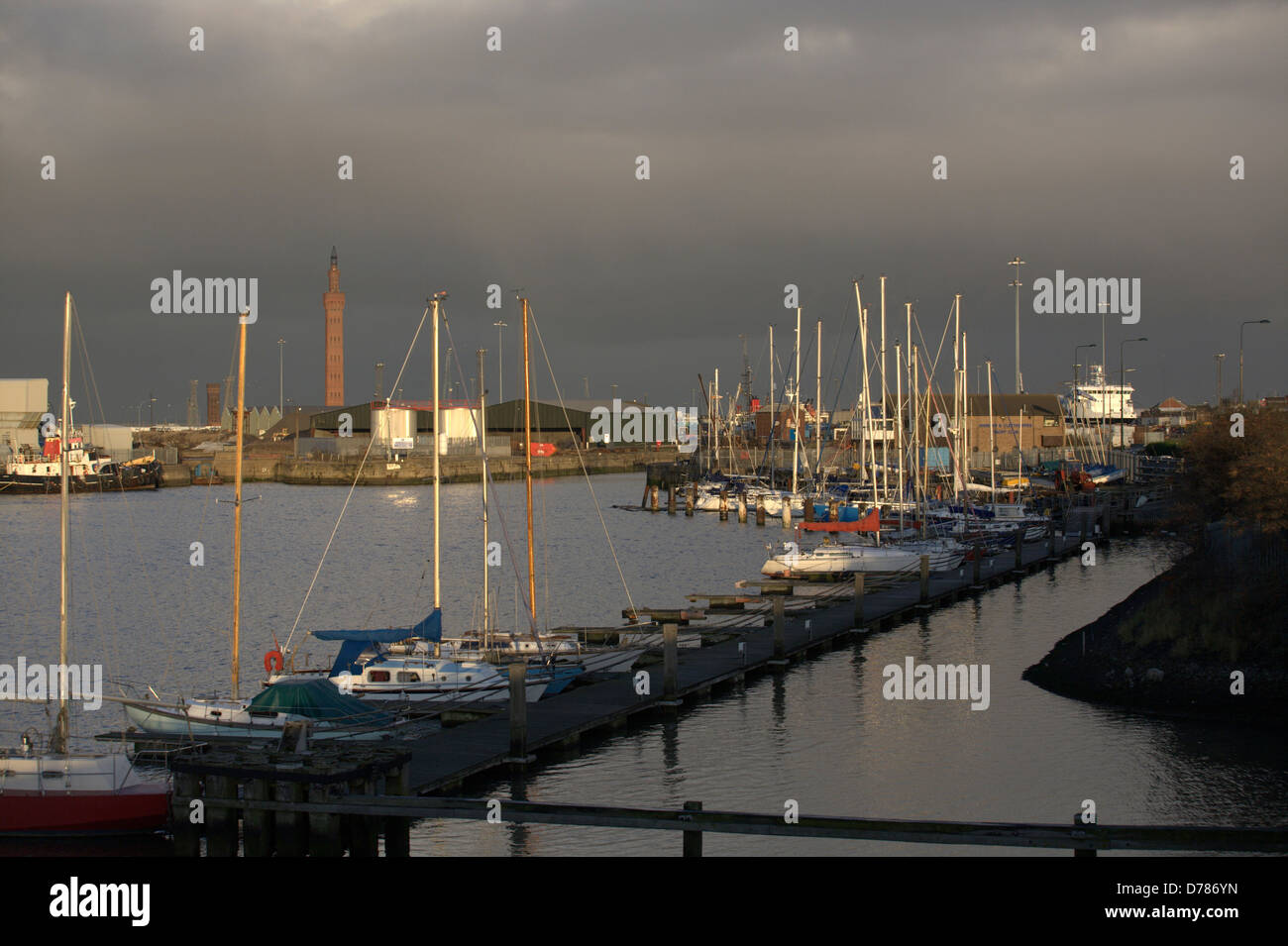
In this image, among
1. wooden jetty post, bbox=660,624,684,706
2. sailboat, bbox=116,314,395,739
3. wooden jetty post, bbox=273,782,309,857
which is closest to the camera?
wooden jetty post, bbox=273,782,309,857

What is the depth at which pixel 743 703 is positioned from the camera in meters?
32.1

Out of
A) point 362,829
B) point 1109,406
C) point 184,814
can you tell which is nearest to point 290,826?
point 362,829

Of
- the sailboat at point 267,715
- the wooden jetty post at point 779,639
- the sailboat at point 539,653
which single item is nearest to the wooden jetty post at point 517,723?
the sailboat at point 267,715

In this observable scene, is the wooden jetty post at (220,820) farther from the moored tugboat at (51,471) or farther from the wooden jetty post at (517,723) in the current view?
the moored tugboat at (51,471)

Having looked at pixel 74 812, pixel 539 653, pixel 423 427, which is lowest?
pixel 74 812

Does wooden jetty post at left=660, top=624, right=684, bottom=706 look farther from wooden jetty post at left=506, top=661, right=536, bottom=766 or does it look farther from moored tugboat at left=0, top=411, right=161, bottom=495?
moored tugboat at left=0, top=411, right=161, bottom=495

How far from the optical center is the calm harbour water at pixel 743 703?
77.9 feet

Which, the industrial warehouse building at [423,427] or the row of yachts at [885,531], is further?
the industrial warehouse building at [423,427]

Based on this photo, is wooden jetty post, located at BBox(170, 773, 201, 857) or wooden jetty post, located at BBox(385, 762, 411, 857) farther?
wooden jetty post, located at BBox(385, 762, 411, 857)

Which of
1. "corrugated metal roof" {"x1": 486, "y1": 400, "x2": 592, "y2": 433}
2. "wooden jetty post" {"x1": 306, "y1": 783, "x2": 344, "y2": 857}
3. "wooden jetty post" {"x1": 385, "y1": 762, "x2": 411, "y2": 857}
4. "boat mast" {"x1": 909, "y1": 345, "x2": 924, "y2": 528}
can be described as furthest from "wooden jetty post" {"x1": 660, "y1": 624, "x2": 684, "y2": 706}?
"corrugated metal roof" {"x1": 486, "y1": 400, "x2": 592, "y2": 433}

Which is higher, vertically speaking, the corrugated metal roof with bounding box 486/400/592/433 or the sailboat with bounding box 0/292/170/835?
the corrugated metal roof with bounding box 486/400/592/433

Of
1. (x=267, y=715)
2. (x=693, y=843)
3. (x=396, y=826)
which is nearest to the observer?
(x=693, y=843)

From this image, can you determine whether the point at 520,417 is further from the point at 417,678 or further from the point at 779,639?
the point at 417,678

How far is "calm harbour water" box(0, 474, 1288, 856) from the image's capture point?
77.9ft
